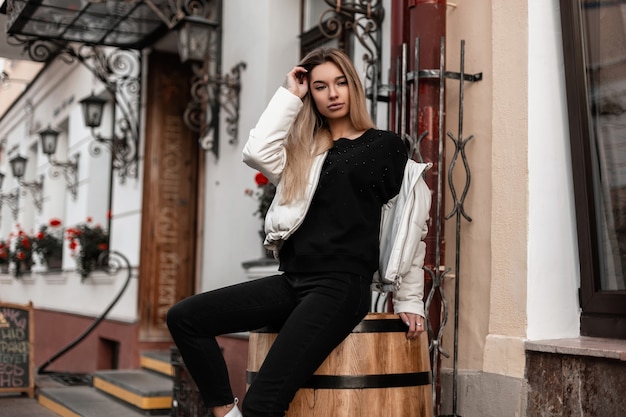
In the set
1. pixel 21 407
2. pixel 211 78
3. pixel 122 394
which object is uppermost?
pixel 211 78

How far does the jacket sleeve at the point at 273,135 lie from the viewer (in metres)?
3.14

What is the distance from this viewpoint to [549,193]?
3.82m

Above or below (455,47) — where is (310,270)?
below

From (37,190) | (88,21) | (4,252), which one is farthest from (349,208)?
(4,252)

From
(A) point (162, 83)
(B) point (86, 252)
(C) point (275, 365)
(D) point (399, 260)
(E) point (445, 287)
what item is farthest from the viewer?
(B) point (86, 252)

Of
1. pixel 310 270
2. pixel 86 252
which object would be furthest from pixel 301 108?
pixel 86 252

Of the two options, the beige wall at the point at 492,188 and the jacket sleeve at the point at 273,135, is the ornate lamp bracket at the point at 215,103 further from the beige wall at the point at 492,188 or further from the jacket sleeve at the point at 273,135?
the jacket sleeve at the point at 273,135

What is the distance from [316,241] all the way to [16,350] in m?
5.09

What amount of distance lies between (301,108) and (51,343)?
379 inches

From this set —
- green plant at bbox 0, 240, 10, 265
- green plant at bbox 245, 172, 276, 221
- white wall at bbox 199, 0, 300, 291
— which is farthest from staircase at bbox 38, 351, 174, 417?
green plant at bbox 0, 240, 10, 265

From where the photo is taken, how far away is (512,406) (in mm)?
3711

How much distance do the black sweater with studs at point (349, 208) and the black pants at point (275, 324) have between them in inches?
2.5

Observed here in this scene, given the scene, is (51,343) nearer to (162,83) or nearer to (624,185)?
(162,83)

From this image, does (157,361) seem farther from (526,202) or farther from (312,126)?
(312,126)
